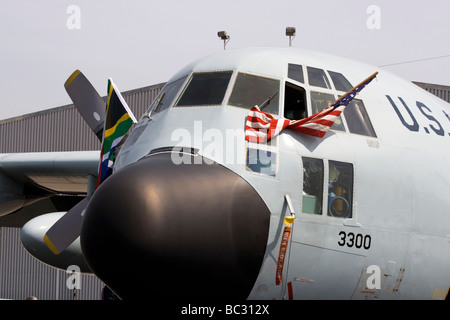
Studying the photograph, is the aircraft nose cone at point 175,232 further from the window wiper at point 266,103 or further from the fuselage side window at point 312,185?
the window wiper at point 266,103

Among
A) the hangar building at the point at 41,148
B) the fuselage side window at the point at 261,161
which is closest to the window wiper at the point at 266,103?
the fuselage side window at the point at 261,161

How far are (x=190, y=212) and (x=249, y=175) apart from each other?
0.82m

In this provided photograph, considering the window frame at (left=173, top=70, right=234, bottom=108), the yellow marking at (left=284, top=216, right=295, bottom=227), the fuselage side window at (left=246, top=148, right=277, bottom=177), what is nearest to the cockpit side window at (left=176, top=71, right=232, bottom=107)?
the window frame at (left=173, top=70, right=234, bottom=108)

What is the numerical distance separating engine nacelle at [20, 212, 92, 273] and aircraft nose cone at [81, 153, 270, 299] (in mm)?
7267

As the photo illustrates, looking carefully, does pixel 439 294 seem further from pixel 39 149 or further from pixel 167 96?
pixel 39 149

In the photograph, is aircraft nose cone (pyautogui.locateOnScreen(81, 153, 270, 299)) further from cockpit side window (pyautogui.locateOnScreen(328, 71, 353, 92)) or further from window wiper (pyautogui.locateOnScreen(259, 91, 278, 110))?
cockpit side window (pyautogui.locateOnScreen(328, 71, 353, 92))

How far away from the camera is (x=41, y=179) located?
15.3 meters

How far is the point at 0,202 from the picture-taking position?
1514 centimetres

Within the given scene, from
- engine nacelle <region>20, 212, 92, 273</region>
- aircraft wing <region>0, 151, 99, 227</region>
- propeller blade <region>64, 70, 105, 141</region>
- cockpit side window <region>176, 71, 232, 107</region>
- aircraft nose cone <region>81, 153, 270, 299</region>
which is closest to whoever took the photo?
aircraft nose cone <region>81, 153, 270, 299</region>

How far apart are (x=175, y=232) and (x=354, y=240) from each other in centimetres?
203

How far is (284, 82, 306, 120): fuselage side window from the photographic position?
289 inches
